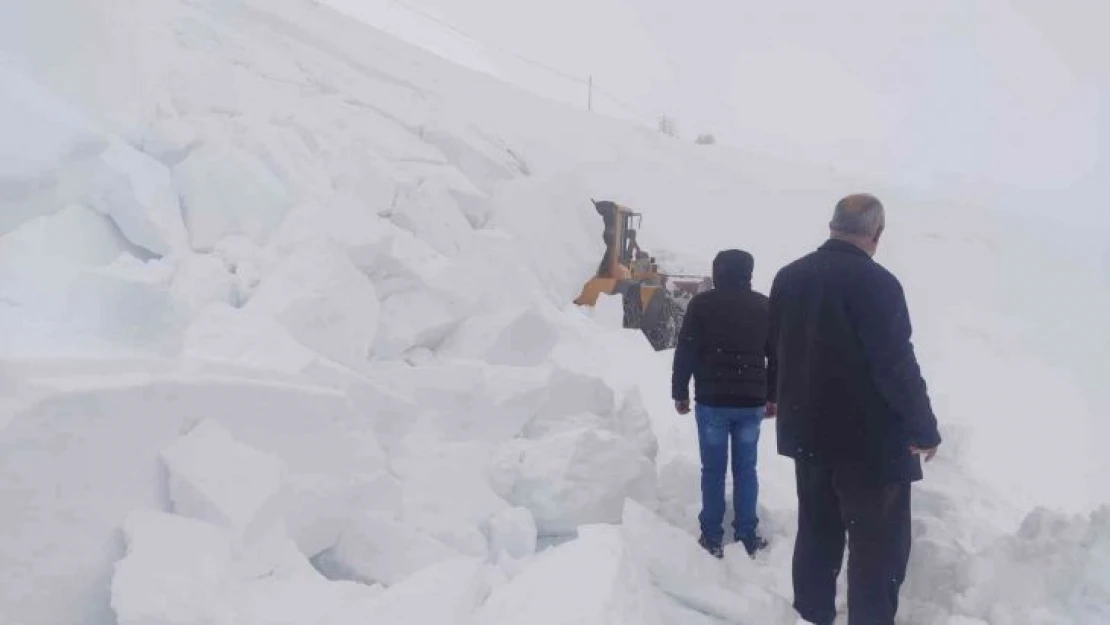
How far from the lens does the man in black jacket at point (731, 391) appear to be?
3.58 m

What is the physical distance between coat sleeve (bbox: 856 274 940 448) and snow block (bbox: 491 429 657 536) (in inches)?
51.6

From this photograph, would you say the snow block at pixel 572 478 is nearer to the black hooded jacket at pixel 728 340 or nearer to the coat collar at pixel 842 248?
the black hooded jacket at pixel 728 340

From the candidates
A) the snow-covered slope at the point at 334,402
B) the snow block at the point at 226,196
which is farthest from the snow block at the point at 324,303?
the snow block at the point at 226,196

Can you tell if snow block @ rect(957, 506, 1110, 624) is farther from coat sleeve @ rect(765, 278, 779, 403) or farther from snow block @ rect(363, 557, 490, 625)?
snow block @ rect(363, 557, 490, 625)

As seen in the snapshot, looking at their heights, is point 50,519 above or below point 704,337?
below

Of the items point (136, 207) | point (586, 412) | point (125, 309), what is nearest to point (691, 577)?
point (586, 412)

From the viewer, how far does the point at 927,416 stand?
8.45 feet

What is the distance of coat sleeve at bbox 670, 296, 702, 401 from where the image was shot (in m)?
3.69

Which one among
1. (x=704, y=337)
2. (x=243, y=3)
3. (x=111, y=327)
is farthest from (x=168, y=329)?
(x=243, y=3)

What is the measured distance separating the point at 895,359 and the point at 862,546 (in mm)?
616

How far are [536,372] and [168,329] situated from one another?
77.3 inches

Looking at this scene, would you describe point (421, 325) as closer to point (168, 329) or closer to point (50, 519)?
point (168, 329)

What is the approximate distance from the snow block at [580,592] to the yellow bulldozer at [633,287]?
7.98 m

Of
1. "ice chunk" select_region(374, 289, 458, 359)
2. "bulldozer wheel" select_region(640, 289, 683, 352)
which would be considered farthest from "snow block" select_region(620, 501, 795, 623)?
"bulldozer wheel" select_region(640, 289, 683, 352)
